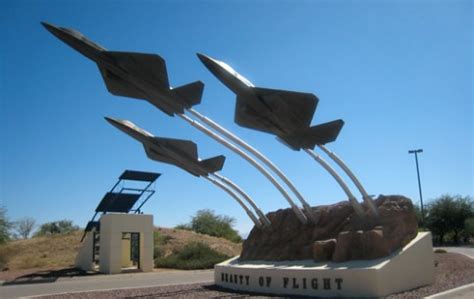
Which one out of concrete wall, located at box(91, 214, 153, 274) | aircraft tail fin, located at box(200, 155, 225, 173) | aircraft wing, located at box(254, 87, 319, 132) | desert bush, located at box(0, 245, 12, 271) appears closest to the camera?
aircraft wing, located at box(254, 87, 319, 132)

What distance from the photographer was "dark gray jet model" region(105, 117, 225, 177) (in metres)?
19.4

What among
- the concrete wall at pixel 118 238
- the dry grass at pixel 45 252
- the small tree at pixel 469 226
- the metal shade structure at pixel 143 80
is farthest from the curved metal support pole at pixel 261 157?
the small tree at pixel 469 226

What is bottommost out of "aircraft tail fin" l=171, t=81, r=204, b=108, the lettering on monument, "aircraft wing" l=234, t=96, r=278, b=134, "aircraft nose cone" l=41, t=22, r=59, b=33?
the lettering on monument

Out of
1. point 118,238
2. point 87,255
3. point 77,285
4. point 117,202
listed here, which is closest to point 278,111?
point 77,285

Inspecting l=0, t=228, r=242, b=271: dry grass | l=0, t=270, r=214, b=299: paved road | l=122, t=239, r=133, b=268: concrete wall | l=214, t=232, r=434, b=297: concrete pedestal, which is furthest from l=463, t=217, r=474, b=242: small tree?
l=214, t=232, r=434, b=297: concrete pedestal

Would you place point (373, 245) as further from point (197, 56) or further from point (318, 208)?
point (197, 56)

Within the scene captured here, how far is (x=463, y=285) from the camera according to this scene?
1333 centimetres

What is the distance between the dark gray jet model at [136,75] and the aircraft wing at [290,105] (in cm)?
269

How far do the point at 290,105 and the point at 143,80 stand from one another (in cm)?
531

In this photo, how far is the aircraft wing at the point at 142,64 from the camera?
15180mm

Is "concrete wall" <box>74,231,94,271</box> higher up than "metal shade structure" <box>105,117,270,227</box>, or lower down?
lower down

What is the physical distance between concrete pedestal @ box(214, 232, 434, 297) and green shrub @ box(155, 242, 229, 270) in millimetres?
16542

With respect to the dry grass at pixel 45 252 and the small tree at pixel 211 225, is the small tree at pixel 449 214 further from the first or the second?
the dry grass at pixel 45 252

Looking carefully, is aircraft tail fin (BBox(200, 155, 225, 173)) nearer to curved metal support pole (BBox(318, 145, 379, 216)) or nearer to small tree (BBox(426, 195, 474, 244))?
curved metal support pole (BBox(318, 145, 379, 216))
